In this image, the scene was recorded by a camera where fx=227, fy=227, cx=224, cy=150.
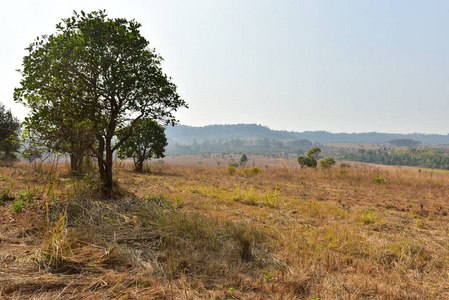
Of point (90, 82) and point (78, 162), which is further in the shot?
point (78, 162)

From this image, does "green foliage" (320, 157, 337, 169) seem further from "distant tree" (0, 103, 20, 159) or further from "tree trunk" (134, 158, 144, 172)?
"distant tree" (0, 103, 20, 159)

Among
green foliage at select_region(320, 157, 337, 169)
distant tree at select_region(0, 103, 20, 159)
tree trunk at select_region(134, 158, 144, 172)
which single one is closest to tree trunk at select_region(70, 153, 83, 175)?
tree trunk at select_region(134, 158, 144, 172)

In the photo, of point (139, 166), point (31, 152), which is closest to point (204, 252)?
point (31, 152)

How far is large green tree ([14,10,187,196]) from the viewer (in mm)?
5855

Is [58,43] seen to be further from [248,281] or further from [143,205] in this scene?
[248,281]

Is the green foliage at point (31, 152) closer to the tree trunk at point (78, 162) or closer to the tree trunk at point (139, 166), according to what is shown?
the tree trunk at point (78, 162)

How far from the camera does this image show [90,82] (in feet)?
21.5

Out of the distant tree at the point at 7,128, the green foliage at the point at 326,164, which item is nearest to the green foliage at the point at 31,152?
the distant tree at the point at 7,128

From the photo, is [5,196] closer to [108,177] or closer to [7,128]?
[108,177]

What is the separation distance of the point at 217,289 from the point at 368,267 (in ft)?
8.37

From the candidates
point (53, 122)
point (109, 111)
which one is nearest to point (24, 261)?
point (53, 122)

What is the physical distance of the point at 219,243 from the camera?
4453 millimetres

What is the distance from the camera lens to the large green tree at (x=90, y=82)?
5855mm

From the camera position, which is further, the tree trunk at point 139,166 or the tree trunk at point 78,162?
the tree trunk at point 139,166
